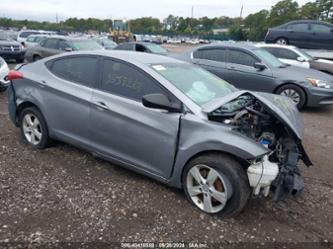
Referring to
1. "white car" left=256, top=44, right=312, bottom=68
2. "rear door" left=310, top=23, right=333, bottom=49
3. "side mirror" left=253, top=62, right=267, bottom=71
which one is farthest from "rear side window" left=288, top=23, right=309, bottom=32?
"side mirror" left=253, top=62, right=267, bottom=71

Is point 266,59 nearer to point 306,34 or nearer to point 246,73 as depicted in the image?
point 246,73

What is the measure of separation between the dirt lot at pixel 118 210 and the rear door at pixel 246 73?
12.5 feet

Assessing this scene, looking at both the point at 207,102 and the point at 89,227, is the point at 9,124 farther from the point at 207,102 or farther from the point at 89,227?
the point at 207,102

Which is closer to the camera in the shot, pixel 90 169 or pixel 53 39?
pixel 90 169

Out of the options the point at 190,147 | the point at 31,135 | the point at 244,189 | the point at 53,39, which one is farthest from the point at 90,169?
the point at 53,39

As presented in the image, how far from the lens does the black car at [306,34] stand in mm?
12617

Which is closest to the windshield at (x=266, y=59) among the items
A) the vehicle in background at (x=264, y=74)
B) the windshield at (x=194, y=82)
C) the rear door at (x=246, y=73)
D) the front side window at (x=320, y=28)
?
the vehicle in background at (x=264, y=74)

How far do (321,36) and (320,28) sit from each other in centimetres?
32

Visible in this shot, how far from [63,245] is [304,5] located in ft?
186

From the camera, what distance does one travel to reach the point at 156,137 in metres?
3.33

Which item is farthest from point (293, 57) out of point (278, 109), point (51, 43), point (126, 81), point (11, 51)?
point (11, 51)

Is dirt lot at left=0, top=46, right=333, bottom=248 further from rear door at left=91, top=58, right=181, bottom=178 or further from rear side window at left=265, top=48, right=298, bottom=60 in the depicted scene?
rear side window at left=265, top=48, right=298, bottom=60

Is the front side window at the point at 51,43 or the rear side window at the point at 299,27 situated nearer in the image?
the front side window at the point at 51,43

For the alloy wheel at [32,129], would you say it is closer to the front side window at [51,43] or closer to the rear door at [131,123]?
the rear door at [131,123]
